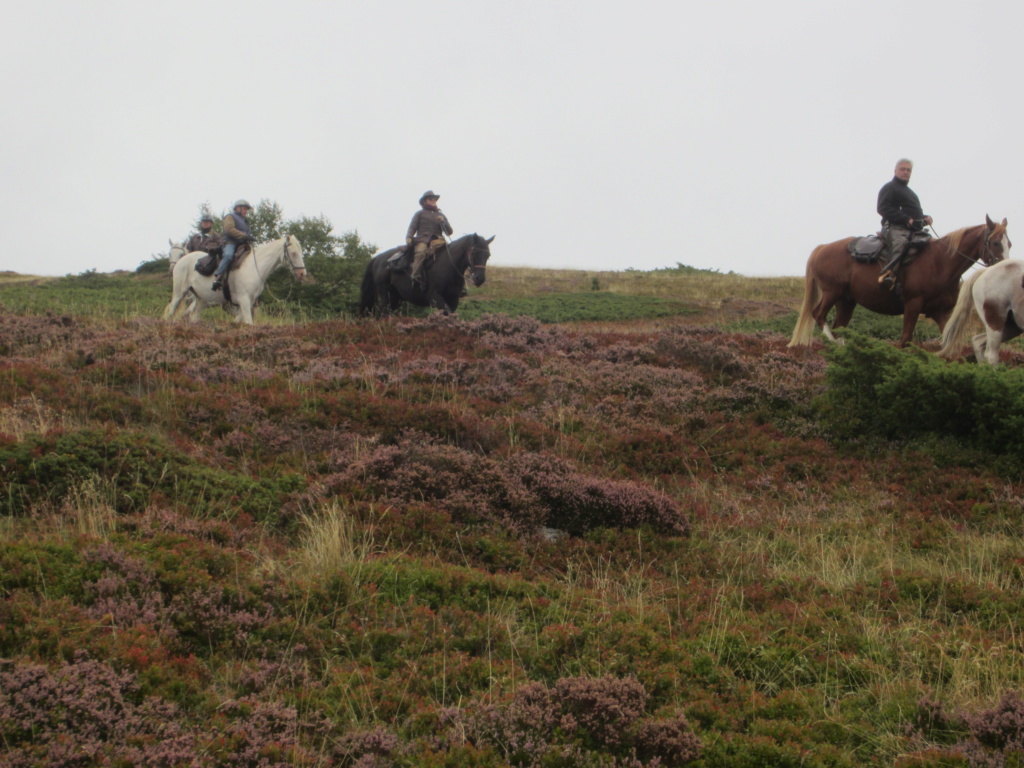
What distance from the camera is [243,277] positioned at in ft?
55.7

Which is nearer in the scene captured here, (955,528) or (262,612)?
(262,612)

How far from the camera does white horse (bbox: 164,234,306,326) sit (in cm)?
1697

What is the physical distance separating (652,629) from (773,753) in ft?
4.12

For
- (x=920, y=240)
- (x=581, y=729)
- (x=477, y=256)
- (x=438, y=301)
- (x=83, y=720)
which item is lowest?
(x=581, y=729)

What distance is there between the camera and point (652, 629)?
5.02 metres

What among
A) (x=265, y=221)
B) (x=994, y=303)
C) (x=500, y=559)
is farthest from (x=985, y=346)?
(x=265, y=221)

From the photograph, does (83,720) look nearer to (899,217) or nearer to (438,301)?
(438,301)

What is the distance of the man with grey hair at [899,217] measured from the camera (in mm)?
14055

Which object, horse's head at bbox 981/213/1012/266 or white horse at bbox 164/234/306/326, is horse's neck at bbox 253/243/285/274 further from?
horse's head at bbox 981/213/1012/266

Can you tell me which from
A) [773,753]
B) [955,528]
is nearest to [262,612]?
[773,753]

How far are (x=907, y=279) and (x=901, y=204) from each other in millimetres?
1245

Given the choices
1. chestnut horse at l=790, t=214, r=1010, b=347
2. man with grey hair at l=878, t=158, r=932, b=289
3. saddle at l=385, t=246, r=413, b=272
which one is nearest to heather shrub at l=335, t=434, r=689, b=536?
chestnut horse at l=790, t=214, r=1010, b=347

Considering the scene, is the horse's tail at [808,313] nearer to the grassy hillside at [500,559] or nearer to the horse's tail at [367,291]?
the grassy hillside at [500,559]

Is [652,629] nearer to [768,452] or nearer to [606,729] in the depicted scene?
[606,729]
